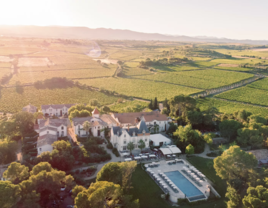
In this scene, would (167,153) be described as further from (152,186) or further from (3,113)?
(3,113)

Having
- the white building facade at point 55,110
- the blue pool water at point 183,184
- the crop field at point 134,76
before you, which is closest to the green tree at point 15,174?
the blue pool water at point 183,184

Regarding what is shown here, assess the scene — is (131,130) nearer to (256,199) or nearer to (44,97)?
(256,199)

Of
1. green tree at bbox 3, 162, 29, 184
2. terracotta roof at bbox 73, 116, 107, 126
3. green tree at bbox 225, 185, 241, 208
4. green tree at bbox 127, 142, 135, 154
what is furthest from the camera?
terracotta roof at bbox 73, 116, 107, 126

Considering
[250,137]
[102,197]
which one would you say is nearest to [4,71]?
[102,197]

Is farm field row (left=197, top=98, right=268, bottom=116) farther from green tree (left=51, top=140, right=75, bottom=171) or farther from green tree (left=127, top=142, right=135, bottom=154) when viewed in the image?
green tree (left=51, top=140, right=75, bottom=171)

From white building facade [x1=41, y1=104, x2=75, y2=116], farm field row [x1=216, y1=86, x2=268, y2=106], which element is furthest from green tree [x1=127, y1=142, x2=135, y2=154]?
farm field row [x1=216, y1=86, x2=268, y2=106]

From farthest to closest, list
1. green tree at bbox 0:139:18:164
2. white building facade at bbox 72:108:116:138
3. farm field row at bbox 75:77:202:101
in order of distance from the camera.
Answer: farm field row at bbox 75:77:202:101
white building facade at bbox 72:108:116:138
green tree at bbox 0:139:18:164

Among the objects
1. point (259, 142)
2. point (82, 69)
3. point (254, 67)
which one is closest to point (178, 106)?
point (259, 142)

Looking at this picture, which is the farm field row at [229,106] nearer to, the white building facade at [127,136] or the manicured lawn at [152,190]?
the white building facade at [127,136]
